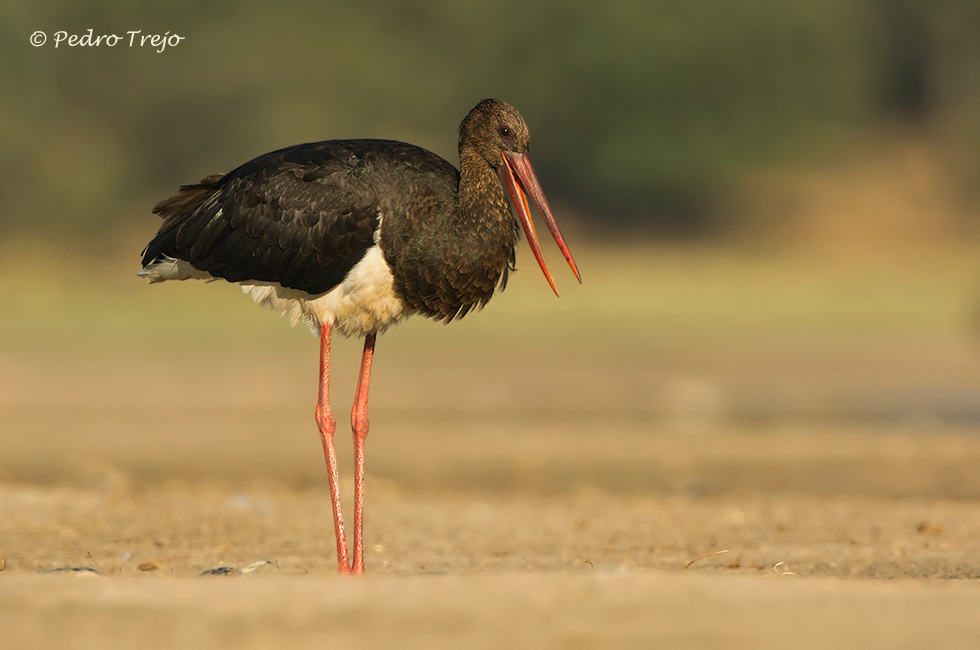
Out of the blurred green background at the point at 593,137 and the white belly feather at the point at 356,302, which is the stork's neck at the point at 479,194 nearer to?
the white belly feather at the point at 356,302

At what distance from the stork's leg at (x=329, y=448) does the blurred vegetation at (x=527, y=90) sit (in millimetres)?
31186

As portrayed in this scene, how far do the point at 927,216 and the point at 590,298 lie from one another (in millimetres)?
14238

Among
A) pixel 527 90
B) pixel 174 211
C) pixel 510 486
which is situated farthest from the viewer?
pixel 527 90

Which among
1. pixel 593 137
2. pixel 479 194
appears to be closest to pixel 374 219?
pixel 479 194

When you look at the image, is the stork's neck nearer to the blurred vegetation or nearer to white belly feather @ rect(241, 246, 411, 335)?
white belly feather @ rect(241, 246, 411, 335)

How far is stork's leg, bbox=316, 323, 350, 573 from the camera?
20.7 ft

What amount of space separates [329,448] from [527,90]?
3461 centimetres

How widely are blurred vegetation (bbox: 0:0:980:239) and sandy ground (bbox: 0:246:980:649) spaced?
14.9 metres

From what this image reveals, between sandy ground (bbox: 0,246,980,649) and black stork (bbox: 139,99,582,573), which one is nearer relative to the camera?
sandy ground (bbox: 0,246,980,649)

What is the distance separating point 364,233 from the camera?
637cm

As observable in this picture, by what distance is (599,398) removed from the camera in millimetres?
15391

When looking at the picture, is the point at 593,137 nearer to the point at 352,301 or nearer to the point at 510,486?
the point at 510,486
